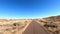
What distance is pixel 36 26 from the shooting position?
8039 millimetres

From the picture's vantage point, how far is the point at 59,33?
9016 mm

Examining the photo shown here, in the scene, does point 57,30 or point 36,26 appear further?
point 57,30

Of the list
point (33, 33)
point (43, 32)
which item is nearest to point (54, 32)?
point (43, 32)

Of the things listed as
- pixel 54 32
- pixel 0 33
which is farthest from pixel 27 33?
pixel 0 33

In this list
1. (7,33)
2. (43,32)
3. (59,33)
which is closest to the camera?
(43,32)

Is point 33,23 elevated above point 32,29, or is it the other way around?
point 33,23

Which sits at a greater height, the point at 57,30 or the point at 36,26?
the point at 36,26

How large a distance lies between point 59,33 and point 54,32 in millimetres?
509

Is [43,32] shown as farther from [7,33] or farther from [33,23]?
[7,33]

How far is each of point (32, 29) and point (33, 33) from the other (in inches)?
14.4

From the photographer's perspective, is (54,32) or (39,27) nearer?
(39,27)

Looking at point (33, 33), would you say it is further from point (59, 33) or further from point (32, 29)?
point (59, 33)

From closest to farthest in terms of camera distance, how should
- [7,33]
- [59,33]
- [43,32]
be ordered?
[43,32]
[59,33]
[7,33]

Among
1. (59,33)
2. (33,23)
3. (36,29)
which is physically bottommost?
(59,33)
